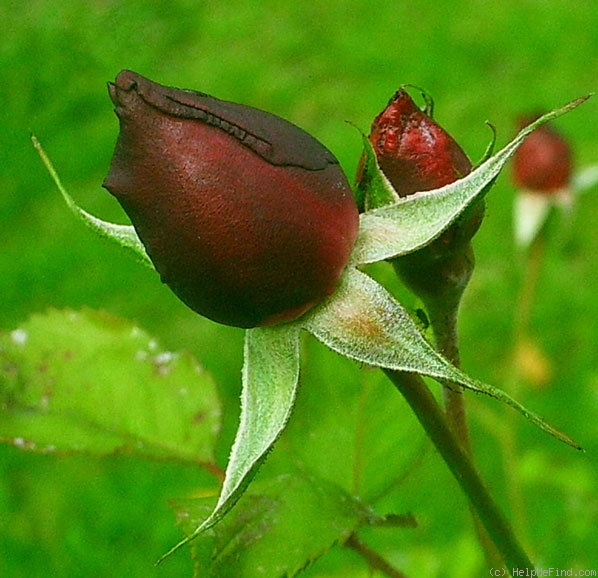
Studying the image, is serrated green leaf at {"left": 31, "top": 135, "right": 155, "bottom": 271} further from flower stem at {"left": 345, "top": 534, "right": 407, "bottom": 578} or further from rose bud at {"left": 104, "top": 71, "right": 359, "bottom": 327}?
flower stem at {"left": 345, "top": 534, "right": 407, "bottom": 578}

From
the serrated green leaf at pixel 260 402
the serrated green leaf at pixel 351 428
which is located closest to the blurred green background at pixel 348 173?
the serrated green leaf at pixel 351 428

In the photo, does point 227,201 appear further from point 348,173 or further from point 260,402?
point 348,173

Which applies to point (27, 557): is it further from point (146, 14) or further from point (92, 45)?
point (146, 14)

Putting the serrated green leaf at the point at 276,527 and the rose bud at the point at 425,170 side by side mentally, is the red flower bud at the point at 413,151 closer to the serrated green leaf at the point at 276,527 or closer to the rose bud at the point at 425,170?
the rose bud at the point at 425,170

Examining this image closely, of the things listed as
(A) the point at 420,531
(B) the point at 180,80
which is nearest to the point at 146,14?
(B) the point at 180,80

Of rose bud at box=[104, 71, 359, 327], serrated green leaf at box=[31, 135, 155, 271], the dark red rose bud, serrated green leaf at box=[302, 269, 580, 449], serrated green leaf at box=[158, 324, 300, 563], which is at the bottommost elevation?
the dark red rose bud

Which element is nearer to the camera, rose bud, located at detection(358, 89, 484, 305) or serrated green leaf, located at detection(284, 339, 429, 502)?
rose bud, located at detection(358, 89, 484, 305)

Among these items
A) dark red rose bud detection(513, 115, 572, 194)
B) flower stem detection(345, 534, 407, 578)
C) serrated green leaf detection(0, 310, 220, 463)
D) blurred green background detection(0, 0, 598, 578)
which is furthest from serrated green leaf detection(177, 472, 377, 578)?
dark red rose bud detection(513, 115, 572, 194)
